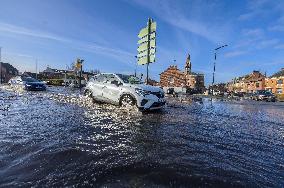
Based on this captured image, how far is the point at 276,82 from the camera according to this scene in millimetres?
79375

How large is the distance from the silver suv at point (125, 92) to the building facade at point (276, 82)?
242ft

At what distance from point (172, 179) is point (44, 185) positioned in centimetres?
159

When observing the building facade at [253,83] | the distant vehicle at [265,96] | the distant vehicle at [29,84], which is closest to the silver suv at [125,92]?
the distant vehicle at [29,84]

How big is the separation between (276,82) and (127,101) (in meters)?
77.7

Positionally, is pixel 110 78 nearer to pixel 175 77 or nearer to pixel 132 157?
pixel 132 157

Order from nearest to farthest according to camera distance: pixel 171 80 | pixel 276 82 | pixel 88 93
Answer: pixel 88 93 → pixel 276 82 → pixel 171 80

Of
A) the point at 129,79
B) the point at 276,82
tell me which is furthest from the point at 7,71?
the point at 129,79

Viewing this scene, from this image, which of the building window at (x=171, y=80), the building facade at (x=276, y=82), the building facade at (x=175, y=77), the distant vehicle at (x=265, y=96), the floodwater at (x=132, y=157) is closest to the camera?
the floodwater at (x=132, y=157)

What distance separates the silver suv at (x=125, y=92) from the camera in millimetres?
11148

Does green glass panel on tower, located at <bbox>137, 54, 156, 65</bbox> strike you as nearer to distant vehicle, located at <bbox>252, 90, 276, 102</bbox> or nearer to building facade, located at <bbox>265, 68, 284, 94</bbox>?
distant vehicle, located at <bbox>252, 90, 276, 102</bbox>

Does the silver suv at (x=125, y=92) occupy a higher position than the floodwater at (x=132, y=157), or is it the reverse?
the silver suv at (x=125, y=92)

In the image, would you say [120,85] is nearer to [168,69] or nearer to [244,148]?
[244,148]

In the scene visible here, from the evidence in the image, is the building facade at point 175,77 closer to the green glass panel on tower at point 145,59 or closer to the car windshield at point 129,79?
the green glass panel on tower at point 145,59

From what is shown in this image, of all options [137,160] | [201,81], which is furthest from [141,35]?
[201,81]
